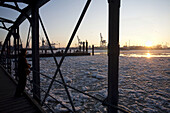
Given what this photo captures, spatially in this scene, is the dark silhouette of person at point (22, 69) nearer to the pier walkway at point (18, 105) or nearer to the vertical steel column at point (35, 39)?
the pier walkway at point (18, 105)

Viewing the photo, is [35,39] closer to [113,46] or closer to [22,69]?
[22,69]

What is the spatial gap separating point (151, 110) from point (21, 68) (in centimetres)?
499

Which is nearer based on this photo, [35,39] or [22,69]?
[35,39]

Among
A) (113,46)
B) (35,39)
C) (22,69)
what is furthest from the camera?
(22,69)

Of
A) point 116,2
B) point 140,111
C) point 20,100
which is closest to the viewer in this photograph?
point 116,2

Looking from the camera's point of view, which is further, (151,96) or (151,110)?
(151,96)

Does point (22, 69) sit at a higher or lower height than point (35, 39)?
lower

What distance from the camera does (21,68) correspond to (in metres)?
3.81

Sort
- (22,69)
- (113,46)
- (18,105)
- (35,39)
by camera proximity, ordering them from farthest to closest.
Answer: (22,69) < (35,39) < (18,105) < (113,46)

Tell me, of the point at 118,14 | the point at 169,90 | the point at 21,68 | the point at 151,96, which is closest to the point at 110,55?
the point at 118,14

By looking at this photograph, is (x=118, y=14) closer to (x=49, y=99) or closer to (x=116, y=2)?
(x=116, y=2)

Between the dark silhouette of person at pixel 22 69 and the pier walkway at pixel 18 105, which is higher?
the dark silhouette of person at pixel 22 69

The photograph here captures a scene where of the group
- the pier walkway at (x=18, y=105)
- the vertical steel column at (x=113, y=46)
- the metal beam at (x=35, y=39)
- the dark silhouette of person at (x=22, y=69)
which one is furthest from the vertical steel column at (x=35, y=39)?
the vertical steel column at (x=113, y=46)

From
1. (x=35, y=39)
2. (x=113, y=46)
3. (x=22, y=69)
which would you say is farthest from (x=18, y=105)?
(x=113, y=46)
